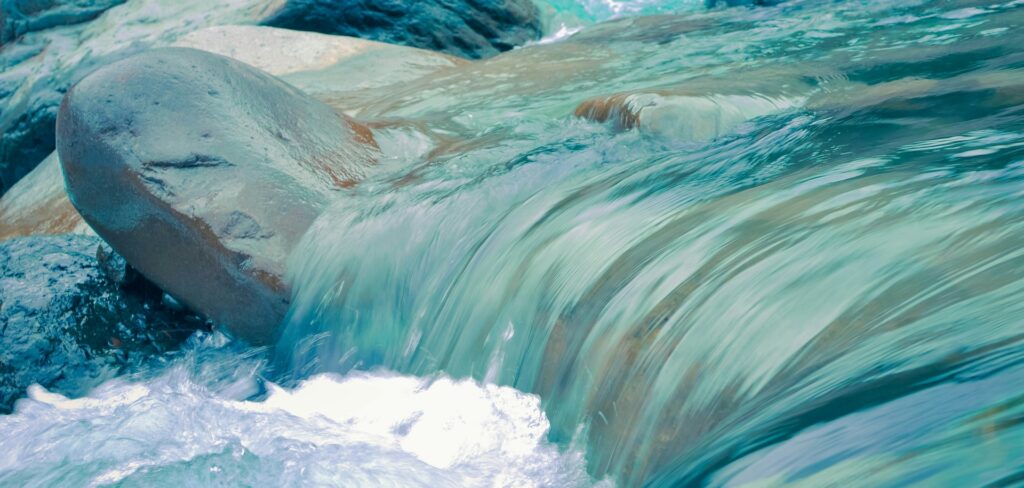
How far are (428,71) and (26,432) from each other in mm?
4199

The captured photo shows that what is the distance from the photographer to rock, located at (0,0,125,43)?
8922mm

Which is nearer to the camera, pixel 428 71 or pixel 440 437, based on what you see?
pixel 440 437

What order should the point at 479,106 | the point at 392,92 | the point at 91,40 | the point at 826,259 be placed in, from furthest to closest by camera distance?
the point at 91,40, the point at 392,92, the point at 479,106, the point at 826,259

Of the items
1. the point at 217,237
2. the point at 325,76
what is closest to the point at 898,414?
the point at 217,237

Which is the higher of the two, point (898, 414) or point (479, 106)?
point (898, 414)

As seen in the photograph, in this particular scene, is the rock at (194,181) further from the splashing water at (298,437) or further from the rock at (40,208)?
the rock at (40,208)

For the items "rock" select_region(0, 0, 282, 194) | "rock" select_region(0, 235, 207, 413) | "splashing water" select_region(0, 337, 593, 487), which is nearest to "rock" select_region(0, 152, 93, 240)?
"rock" select_region(0, 235, 207, 413)

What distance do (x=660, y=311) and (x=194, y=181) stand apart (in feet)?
6.63

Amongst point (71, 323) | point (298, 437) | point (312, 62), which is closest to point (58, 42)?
point (312, 62)

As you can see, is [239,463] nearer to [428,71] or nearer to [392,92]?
[392,92]

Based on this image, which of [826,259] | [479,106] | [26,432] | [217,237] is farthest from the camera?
[479,106]

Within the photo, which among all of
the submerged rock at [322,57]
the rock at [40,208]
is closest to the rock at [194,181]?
the rock at [40,208]

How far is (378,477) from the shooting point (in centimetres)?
232

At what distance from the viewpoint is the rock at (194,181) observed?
3.54 meters
